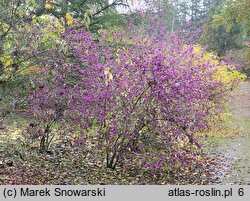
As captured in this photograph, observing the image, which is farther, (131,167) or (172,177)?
(131,167)

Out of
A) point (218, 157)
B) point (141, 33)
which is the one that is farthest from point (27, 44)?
point (218, 157)

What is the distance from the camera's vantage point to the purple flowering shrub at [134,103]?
5.39m

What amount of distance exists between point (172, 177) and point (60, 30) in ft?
10.5

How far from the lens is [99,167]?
6418mm

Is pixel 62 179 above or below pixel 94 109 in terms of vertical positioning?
below

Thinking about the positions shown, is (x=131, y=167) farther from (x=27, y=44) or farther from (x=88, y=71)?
(x=27, y=44)

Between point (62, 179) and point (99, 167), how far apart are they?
1027 mm

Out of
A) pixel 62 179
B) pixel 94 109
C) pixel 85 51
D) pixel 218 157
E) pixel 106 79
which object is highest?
pixel 85 51

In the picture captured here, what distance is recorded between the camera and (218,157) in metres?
8.39

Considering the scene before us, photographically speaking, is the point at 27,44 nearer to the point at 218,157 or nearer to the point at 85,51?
the point at 85,51

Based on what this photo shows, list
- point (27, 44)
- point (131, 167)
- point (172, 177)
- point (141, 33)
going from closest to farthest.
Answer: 1. point (27, 44)
2. point (172, 177)
3. point (131, 167)
4. point (141, 33)

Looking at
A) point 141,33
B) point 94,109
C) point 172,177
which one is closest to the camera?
point 94,109

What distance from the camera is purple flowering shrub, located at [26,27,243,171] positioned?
17.7 feet

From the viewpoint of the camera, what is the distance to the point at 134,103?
565 centimetres
